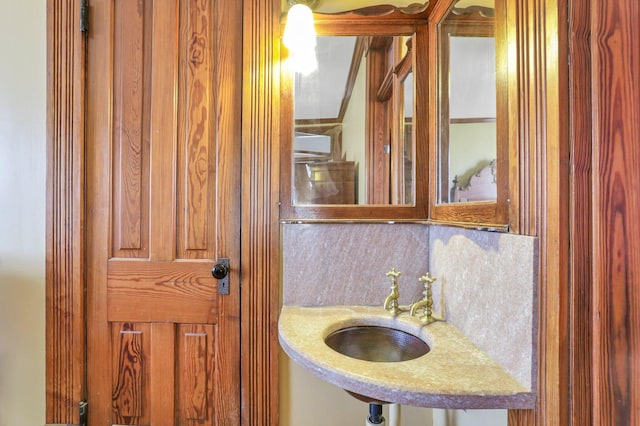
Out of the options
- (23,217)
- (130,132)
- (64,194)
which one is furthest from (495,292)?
(23,217)

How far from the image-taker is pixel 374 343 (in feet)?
3.64

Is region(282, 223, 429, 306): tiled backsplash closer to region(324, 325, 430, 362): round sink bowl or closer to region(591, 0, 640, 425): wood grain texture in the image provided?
region(324, 325, 430, 362): round sink bowl

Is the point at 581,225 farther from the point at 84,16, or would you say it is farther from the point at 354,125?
the point at 84,16

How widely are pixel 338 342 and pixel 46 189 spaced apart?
1329 millimetres

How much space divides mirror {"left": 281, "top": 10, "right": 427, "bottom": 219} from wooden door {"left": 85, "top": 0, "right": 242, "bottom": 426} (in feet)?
0.84

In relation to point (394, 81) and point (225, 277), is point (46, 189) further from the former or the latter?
point (394, 81)

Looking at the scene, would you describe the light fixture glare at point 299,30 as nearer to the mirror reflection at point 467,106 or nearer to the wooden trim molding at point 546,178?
the mirror reflection at point 467,106

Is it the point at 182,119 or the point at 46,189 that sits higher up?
the point at 182,119

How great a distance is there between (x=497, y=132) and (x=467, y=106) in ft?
0.72

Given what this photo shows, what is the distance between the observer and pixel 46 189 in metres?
1.27

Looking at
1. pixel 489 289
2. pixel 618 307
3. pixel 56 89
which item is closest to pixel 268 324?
pixel 489 289

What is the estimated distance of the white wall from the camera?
50.3 inches

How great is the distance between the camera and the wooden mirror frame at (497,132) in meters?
0.75

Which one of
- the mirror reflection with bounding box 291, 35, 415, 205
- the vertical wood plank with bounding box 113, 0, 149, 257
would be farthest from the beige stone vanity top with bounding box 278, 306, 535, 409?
the vertical wood plank with bounding box 113, 0, 149, 257
